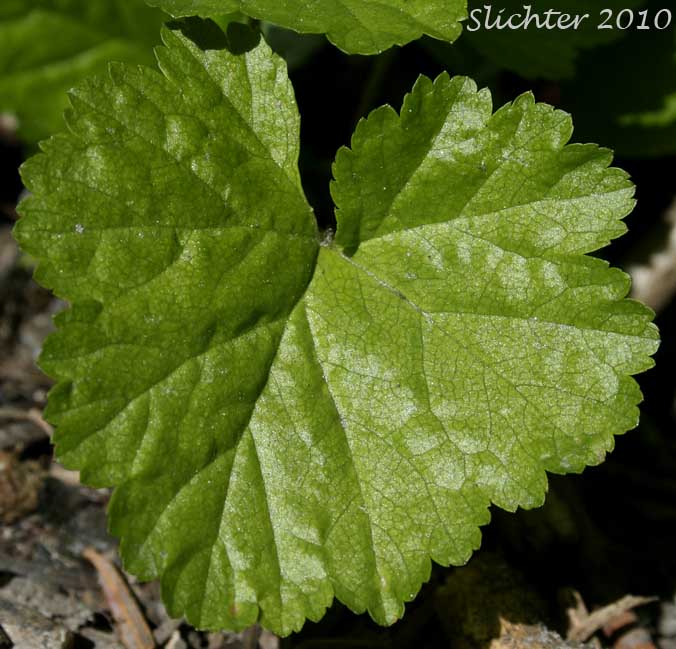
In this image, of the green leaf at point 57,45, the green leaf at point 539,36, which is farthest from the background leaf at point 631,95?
the green leaf at point 57,45

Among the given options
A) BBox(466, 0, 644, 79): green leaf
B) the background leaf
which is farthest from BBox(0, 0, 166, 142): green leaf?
the background leaf

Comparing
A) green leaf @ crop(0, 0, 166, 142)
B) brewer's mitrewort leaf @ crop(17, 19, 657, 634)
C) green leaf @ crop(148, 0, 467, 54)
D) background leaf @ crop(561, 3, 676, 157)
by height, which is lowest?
brewer's mitrewort leaf @ crop(17, 19, 657, 634)

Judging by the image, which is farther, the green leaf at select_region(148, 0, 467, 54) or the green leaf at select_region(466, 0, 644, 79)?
the green leaf at select_region(466, 0, 644, 79)

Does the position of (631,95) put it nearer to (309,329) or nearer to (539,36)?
(539,36)

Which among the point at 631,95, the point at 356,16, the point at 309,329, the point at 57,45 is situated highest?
the point at 631,95

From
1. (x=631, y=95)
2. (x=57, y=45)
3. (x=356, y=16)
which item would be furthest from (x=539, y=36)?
(x=57, y=45)

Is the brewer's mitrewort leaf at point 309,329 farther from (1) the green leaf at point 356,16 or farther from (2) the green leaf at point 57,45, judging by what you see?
(2) the green leaf at point 57,45

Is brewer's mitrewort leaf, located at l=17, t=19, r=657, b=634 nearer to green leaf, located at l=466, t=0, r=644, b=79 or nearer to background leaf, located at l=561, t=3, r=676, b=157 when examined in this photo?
green leaf, located at l=466, t=0, r=644, b=79
